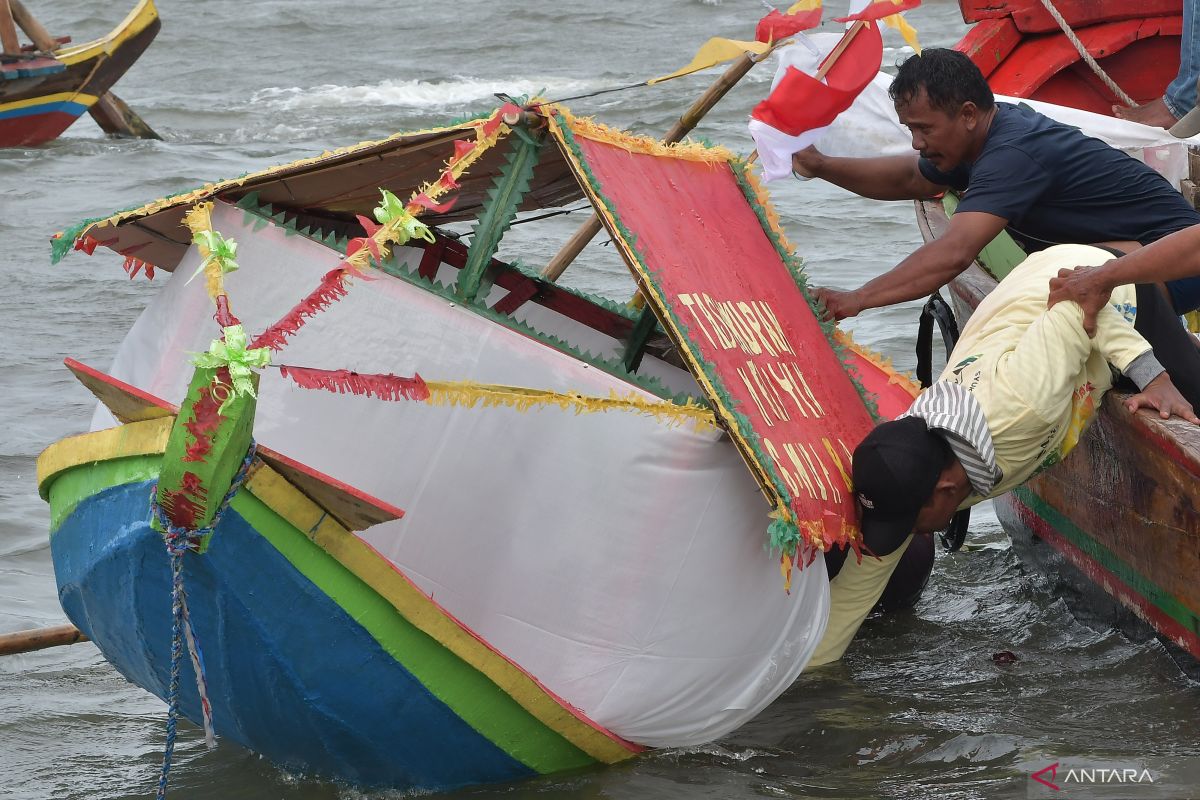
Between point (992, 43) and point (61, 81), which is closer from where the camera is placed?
point (992, 43)

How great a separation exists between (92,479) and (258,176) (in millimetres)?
972

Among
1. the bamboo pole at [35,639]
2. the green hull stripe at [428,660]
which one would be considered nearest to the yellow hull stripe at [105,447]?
the green hull stripe at [428,660]

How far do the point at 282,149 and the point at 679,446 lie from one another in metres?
10.4

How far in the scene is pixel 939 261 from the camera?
152 inches

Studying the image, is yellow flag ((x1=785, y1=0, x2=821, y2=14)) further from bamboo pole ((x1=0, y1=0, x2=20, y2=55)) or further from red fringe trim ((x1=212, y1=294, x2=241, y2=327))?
bamboo pole ((x1=0, y1=0, x2=20, y2=55))

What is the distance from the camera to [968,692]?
3980mm

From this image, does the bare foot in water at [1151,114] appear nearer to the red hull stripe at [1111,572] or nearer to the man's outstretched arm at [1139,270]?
the red hull stripe at [1111,572]

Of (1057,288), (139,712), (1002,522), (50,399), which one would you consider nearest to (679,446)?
(1057,288)

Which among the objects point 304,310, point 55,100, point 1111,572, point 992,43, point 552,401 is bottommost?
point 1111,572

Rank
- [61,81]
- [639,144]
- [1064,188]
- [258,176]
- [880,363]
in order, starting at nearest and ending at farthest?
[258,176]
[639,144]
[1064,188]
[880,363]
[61,81]

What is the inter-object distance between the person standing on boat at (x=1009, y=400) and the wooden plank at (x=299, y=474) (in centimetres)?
117

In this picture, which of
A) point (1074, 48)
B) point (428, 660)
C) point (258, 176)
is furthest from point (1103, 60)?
point (428, 660)

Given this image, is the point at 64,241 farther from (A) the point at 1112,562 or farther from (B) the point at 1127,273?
(A) the point at 1112,562

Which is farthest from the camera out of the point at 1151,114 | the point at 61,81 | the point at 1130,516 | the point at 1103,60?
the point at 61,81
